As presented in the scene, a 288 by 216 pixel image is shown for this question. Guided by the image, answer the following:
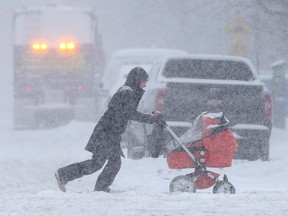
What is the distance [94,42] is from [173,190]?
12745mm

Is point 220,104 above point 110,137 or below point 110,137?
above

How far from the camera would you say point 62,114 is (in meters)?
20.5

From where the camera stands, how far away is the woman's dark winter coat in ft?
28.2

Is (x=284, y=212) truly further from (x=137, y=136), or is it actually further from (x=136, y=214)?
(x=137, y=136)

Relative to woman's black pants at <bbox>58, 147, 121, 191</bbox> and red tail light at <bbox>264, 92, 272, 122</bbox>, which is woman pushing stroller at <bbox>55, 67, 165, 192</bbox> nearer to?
woman's black pants at <bbox>58, 147, 121, 191</bbox>

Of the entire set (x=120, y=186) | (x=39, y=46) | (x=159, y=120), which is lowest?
(x=120, y=186)

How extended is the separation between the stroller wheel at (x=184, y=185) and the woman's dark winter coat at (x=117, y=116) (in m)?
0.69

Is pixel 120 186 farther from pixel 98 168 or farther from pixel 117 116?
pixel 117 116

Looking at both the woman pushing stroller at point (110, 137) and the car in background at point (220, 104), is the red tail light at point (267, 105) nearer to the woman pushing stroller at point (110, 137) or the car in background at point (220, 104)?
the car in background at point (220, 104)

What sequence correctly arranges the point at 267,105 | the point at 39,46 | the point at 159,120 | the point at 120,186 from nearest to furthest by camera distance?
the point at 159,120 → the point at 120,186 → the point at 267,105 → the point at 39,46

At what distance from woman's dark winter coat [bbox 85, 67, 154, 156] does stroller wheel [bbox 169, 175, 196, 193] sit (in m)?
0.69

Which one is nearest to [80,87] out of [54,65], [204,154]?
[54,65]

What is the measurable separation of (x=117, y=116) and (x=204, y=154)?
0.97 meters

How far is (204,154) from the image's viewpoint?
8672 mm
